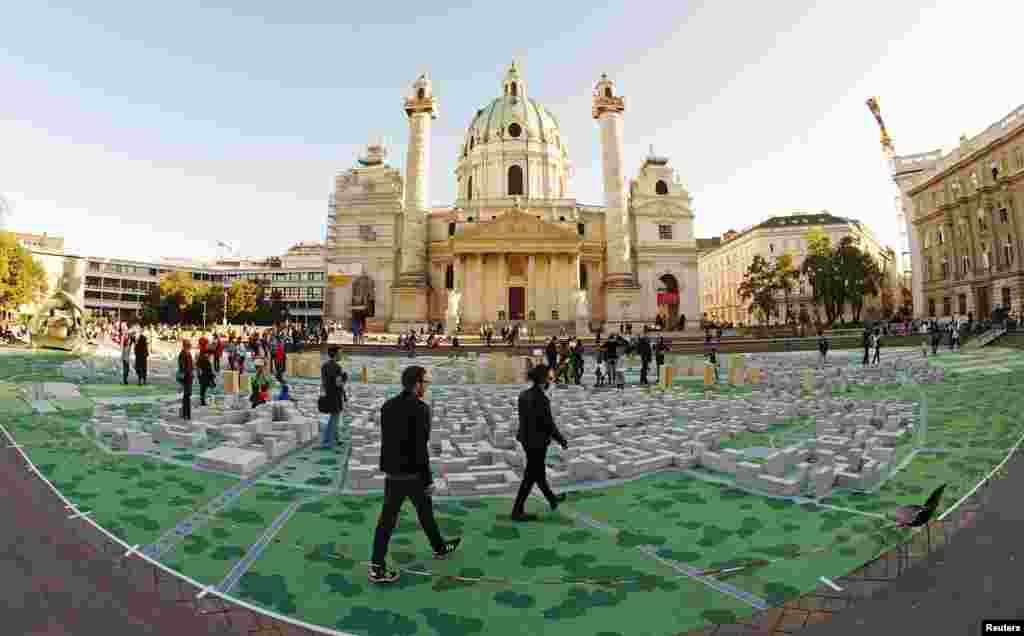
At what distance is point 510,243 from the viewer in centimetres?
4609

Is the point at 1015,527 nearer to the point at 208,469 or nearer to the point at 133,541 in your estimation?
the point at 133,541

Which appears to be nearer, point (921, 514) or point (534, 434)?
point (921, 514)

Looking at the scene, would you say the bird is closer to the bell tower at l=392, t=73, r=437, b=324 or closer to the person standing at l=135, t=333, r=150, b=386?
the person standing at l=135, t=333, r=150, b=386

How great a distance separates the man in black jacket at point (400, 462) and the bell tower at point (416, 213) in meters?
42.0

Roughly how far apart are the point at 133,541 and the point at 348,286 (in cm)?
4743

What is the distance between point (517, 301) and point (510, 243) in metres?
6.00

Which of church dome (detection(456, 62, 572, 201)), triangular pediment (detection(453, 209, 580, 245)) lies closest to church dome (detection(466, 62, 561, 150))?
church dome (detection(456, 62, 572, 201))

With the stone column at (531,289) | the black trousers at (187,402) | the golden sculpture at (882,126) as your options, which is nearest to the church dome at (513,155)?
the stone column at (531,289)

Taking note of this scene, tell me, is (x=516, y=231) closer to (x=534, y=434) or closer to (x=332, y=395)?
(x=332, y=395)

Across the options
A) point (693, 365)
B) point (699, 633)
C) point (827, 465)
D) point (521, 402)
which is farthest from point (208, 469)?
point (693, 365)

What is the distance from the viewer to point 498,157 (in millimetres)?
56625

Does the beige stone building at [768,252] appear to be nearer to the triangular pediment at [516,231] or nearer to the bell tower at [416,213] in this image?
the triangular pediment at [516,231]

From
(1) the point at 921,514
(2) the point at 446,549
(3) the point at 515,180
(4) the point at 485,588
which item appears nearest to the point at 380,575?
(2) the point at 446,549

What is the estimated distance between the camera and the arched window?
5656cm
